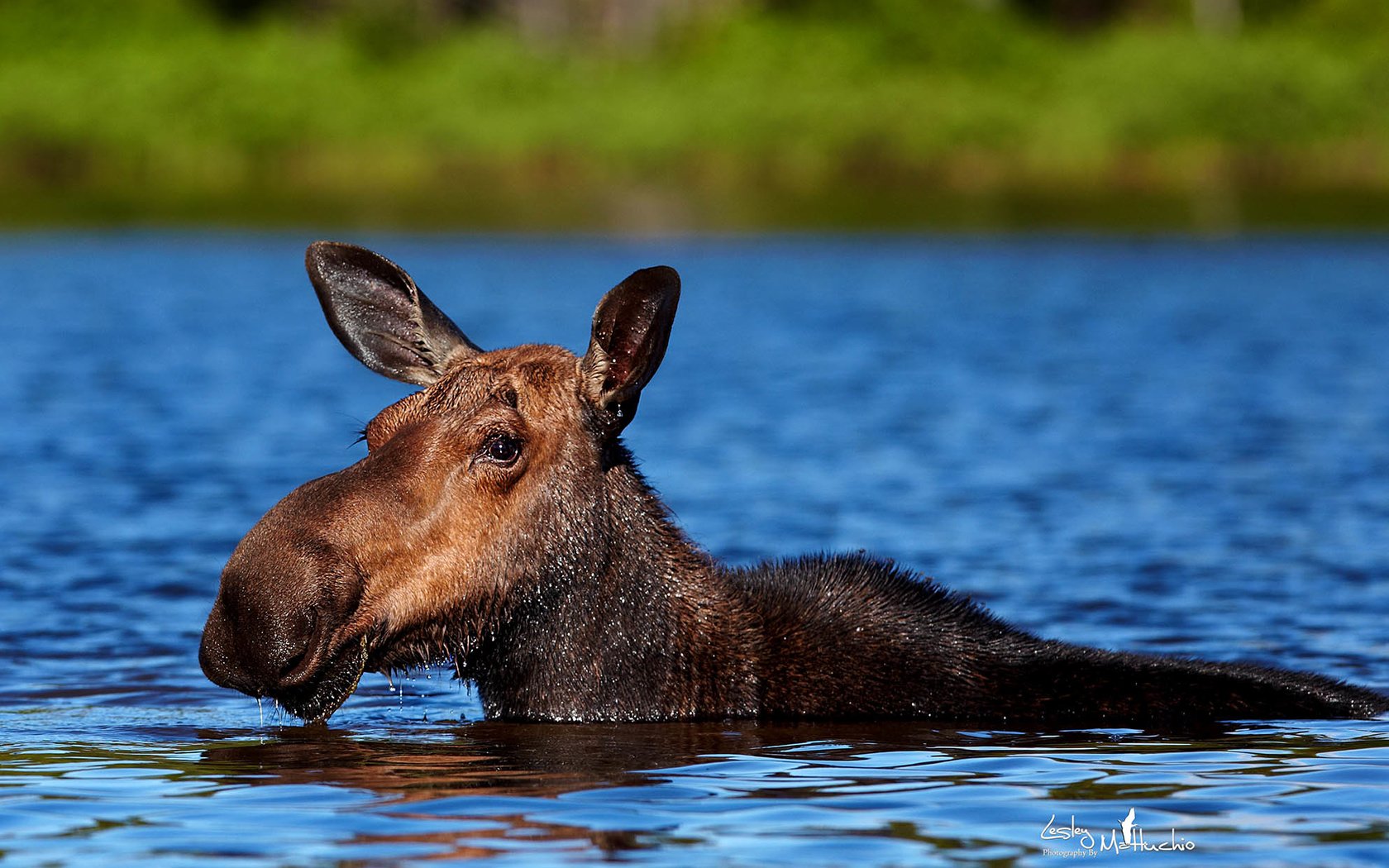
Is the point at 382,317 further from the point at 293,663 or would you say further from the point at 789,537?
the point at 789,537

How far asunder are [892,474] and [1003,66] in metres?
53.0

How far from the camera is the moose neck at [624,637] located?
868 centimetres

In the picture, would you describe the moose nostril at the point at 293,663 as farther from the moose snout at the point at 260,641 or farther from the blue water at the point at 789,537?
the blue water at the point at 789,537

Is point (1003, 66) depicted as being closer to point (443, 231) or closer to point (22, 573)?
point (443, 231)

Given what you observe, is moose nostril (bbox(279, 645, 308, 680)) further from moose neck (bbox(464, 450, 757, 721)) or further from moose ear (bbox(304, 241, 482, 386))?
moose ear (bbox(304, 241, 482, 386))

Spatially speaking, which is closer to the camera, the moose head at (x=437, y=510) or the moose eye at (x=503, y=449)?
the moose head at (x=437, y=510)

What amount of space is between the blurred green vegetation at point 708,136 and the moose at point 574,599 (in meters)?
47.7

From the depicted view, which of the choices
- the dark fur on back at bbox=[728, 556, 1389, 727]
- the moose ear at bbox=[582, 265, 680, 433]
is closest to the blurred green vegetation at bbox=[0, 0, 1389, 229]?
the dark fur on back at bbox=[728, 556, 1389, 727]

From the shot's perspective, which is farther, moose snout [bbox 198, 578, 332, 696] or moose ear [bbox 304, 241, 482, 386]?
moose ear [bbox 304, 241, 482, 386]

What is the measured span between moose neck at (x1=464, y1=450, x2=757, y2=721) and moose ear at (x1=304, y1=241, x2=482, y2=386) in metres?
0.95

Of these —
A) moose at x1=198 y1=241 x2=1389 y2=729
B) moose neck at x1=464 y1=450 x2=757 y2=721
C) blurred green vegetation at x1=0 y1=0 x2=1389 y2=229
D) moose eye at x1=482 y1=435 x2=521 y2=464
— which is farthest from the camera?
blurred green vegetation at x1=0 y1=0 x2=1389 y2=229

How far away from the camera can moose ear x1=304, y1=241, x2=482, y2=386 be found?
9188 mm
